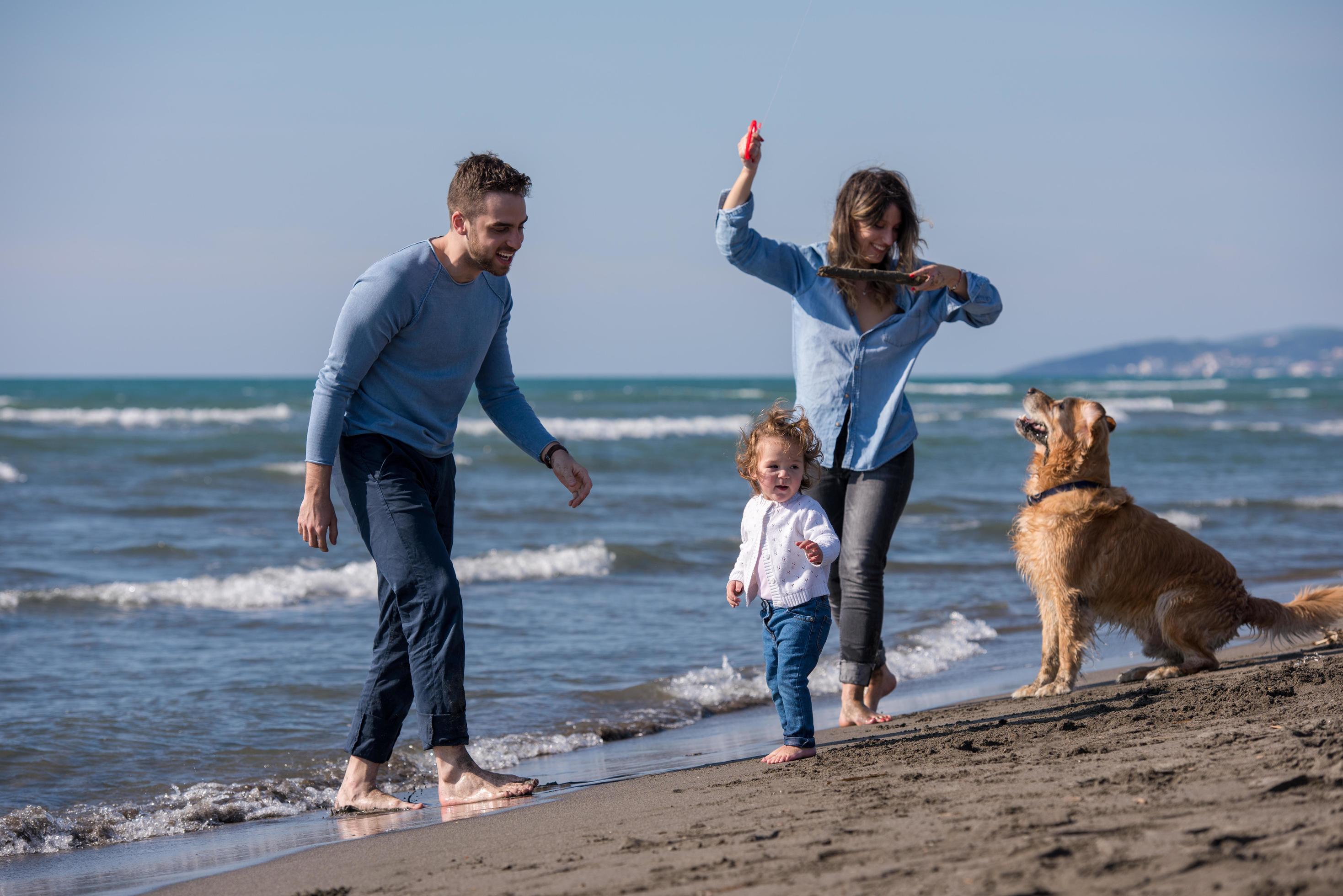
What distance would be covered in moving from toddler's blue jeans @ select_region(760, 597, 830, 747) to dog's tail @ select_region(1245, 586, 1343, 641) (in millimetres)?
2537

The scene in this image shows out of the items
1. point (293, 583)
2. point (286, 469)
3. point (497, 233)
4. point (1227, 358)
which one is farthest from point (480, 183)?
point (1227, 358)

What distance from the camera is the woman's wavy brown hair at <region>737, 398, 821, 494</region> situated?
4035mm

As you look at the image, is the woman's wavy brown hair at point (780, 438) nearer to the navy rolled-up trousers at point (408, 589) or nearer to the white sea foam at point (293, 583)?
the navy rolled-up trousers at point (408, 589)

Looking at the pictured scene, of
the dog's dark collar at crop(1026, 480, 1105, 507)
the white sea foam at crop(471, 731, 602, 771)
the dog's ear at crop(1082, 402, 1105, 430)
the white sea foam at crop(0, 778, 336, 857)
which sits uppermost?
the dog's ear at crop(1082, 402, 1105, 430)

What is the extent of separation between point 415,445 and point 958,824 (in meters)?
2.14

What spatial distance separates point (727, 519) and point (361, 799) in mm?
9323

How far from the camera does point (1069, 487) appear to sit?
5227 millimetres

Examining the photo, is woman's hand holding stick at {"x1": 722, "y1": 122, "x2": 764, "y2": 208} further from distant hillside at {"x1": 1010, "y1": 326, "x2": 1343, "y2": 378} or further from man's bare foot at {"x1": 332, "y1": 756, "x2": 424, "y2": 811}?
distant hillside at {"x1": 1010, "y1": 326, "x2": 1343, "y2": 378}

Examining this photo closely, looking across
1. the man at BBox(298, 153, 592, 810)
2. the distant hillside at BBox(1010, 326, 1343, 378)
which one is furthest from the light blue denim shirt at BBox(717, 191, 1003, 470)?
the distant hillside at BBox(1010, 326, 1343, 378)

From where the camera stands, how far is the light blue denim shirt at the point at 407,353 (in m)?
3.66

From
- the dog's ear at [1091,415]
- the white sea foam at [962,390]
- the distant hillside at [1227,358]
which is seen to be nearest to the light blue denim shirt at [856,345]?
the dog's ear at [1091,415]

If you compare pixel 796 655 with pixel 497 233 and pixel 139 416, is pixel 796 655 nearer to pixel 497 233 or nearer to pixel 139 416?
pixel 497 233

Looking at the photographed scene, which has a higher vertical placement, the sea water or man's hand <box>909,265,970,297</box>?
man's hand <box>909,265,970,297</box>

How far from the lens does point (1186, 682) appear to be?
4.89 meters
